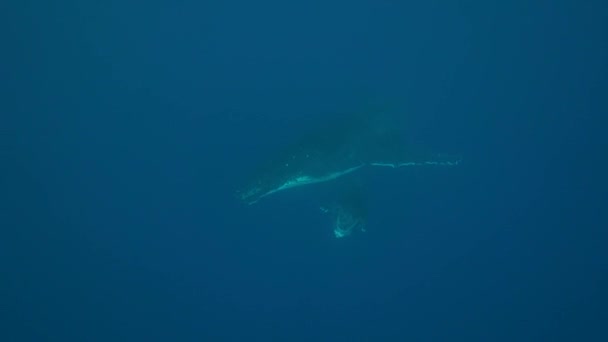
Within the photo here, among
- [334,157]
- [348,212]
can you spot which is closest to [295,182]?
[334,157]

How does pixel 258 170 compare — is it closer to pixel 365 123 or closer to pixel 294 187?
pixel 294 187

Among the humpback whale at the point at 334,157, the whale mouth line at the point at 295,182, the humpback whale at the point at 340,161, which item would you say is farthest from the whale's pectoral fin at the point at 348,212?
the humpback whale at the point at 334,157

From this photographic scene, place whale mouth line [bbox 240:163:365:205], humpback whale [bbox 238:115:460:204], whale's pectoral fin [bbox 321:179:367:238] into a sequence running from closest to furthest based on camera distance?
whale's pectoral fin [bbox 321:179:367:238]
whale mouth line [bbox 240:163:365:205]
humpback whale [bbox 238:115:460:204]

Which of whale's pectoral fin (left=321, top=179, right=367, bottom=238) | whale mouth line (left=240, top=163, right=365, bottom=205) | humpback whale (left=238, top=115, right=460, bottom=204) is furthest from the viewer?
humpback whale (left=238, top=115, right=460, bottom=204)

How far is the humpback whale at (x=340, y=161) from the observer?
2119 centimetres

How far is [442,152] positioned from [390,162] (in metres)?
2.36

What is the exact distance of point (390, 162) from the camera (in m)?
21.9

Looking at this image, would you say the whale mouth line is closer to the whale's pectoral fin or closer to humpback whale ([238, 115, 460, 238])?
humpback whale ([238, 115, 460, 238])

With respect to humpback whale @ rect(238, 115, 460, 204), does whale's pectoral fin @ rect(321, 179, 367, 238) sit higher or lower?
lower

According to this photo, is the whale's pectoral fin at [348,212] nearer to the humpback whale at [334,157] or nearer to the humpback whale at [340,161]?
the humpback whale at [340,161]

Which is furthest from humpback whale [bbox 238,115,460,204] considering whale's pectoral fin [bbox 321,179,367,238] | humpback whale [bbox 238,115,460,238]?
whale's pectoral fin [bbox 321,179,367,238]

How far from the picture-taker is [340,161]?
2186 centimetres

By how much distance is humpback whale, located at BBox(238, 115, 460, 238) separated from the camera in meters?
21.2

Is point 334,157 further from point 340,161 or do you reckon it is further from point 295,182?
point 295,182
